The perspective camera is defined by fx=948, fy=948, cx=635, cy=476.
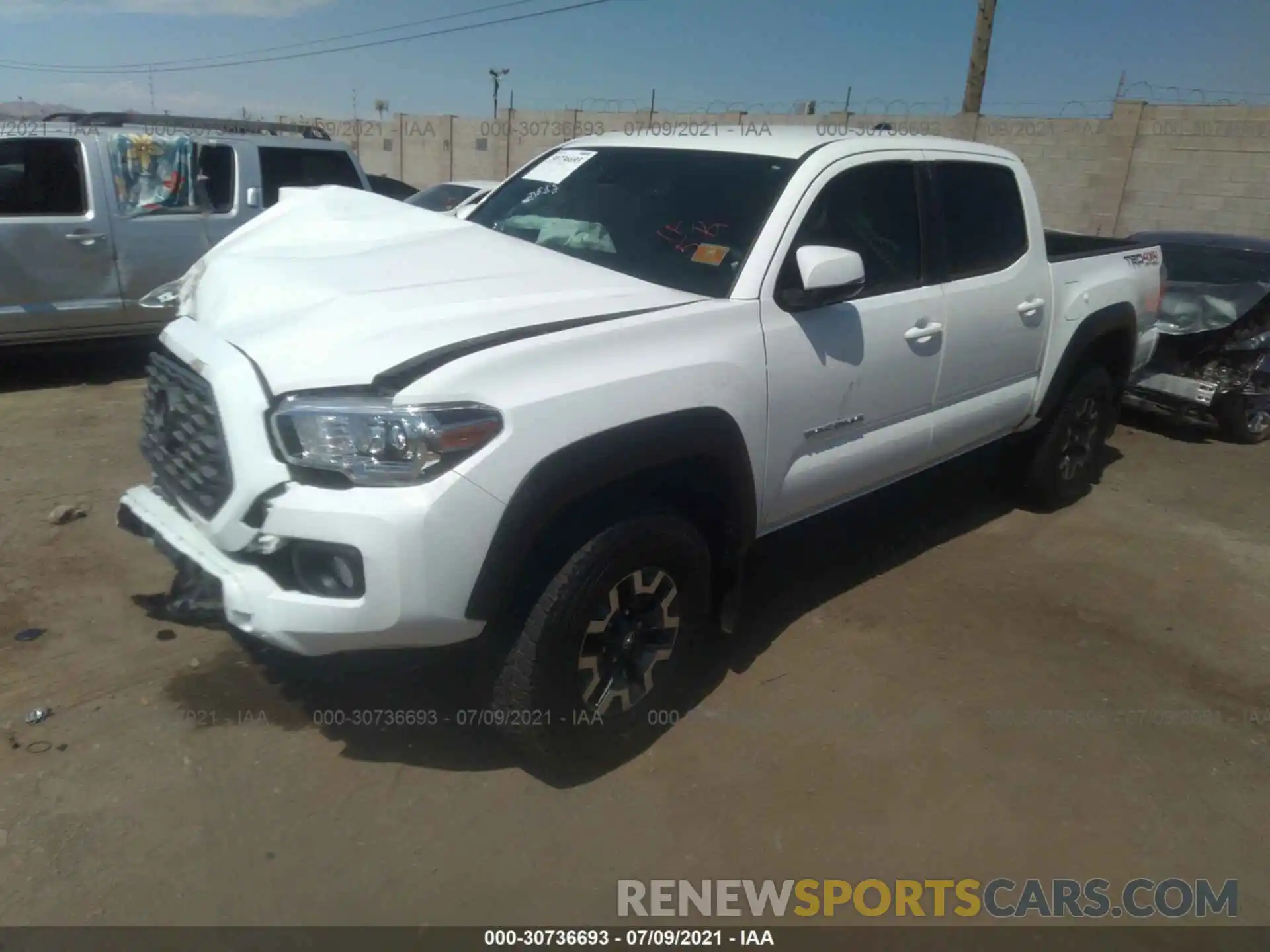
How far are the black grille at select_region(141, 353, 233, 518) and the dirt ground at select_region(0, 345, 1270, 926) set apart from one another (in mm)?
638

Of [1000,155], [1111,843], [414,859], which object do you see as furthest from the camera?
[1000,155]

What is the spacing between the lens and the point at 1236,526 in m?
5.48

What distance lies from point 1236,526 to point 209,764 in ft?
17.9

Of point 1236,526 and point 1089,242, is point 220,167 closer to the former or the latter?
point 1089,242

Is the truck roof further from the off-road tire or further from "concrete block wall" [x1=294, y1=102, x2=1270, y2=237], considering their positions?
"concrete block wall" [x1=294, y1=102, x2=1270, y2=237]

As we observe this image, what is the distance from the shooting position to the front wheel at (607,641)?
264 centimetres

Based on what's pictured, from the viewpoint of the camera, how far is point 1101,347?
5.16 m

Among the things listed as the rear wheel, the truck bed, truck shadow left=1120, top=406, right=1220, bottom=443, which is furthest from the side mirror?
the rear wheel

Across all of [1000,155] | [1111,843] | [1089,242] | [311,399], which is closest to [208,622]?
[311,399]

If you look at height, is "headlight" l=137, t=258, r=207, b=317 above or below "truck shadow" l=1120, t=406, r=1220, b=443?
above

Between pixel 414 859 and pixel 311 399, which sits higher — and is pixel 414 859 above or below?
below

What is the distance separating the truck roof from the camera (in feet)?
11.8

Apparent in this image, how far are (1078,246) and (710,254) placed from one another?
319 cm
